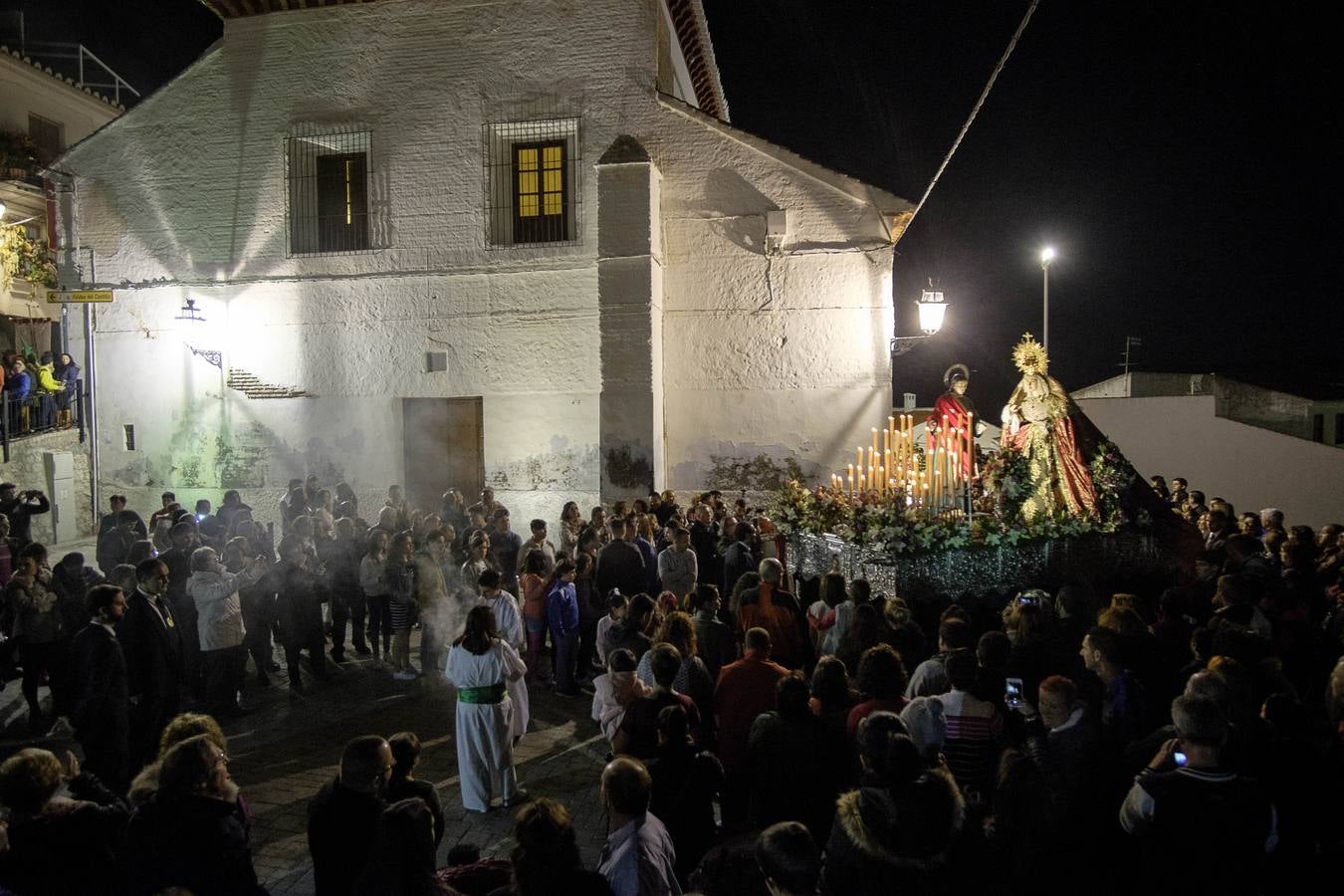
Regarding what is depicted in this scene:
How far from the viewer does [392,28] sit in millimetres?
15555

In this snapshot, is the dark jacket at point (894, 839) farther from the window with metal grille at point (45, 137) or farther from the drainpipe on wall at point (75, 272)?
the window with metal grille at point (45, 137)

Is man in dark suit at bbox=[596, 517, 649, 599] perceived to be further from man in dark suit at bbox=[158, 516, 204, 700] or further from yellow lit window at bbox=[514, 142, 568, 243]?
yellow lit window at bbox=[514, 142, 568, 243]

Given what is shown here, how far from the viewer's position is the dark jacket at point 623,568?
9.13 meters

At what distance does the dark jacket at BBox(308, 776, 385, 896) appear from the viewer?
3545 millimetres

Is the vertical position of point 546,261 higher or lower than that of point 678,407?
higher

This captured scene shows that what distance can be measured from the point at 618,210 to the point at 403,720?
932cm

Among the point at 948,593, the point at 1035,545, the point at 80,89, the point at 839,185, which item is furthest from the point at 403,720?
the point at 80,89

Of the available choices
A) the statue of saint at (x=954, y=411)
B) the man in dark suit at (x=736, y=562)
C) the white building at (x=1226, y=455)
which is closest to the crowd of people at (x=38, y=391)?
the man in dark suit at (x=736, y=562)

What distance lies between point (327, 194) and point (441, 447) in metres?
5.25

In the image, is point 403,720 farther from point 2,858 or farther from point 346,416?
point 346,416

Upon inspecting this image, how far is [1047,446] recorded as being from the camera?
31.0ft

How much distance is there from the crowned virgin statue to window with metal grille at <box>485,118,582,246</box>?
857 cm

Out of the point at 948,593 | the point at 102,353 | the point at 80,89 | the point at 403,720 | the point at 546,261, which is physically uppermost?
the point at 80,89

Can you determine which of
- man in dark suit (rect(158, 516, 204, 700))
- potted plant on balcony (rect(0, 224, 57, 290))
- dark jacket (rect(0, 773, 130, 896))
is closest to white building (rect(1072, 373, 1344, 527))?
man in dark suit (rect(158, 516, 204, 700))
